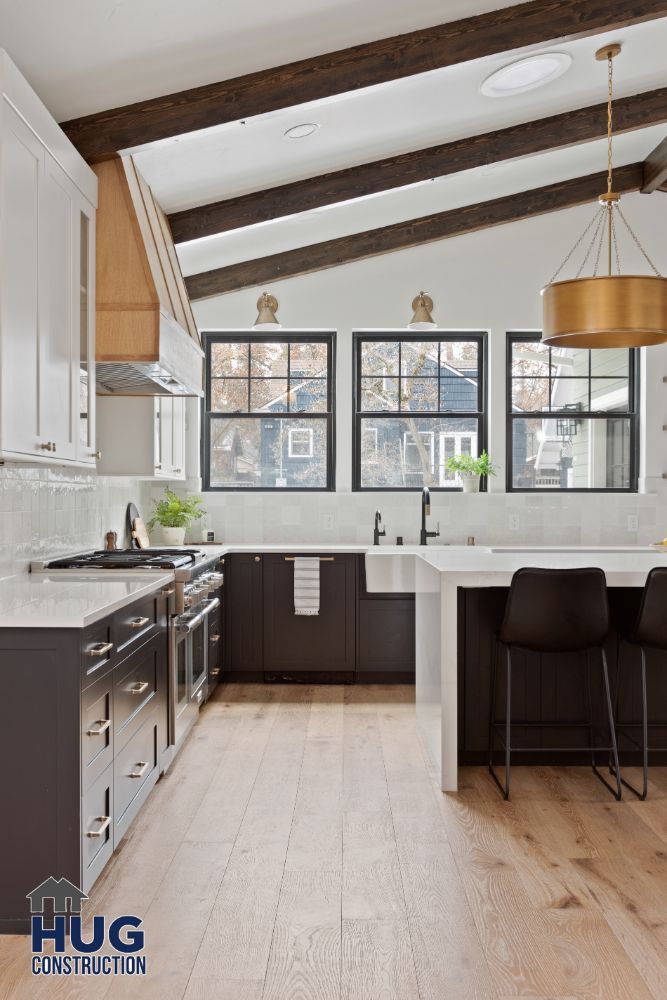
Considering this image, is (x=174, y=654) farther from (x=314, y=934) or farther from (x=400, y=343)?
(x=400, y=343)

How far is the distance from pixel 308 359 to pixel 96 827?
14.6ft

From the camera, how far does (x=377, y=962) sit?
2.26 meters

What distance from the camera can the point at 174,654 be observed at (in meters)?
3.95

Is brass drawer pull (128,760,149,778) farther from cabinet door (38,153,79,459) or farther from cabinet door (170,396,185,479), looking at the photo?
cabinet door (170,396,185,479)

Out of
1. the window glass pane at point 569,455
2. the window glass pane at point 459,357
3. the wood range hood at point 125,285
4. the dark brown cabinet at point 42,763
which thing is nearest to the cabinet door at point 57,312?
the wood range hood at point 125,285

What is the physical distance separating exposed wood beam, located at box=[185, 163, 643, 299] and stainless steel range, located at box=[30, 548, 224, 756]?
2.29 metres

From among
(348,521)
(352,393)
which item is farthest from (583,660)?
(352,393)

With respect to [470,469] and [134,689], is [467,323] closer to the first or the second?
[470,469]

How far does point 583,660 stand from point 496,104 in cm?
300

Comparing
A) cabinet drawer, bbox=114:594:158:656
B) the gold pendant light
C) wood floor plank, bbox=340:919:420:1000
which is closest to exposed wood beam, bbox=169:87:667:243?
the gold pendant light

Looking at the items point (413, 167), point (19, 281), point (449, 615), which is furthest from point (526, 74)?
point (19, 281)

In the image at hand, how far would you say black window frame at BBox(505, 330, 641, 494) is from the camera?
6.46 metres

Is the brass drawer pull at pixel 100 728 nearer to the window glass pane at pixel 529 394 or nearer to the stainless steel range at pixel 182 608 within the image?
the stainless steel range at pixel 182 608

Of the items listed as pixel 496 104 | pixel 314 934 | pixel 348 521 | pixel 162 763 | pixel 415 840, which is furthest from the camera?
pixel 348 521
